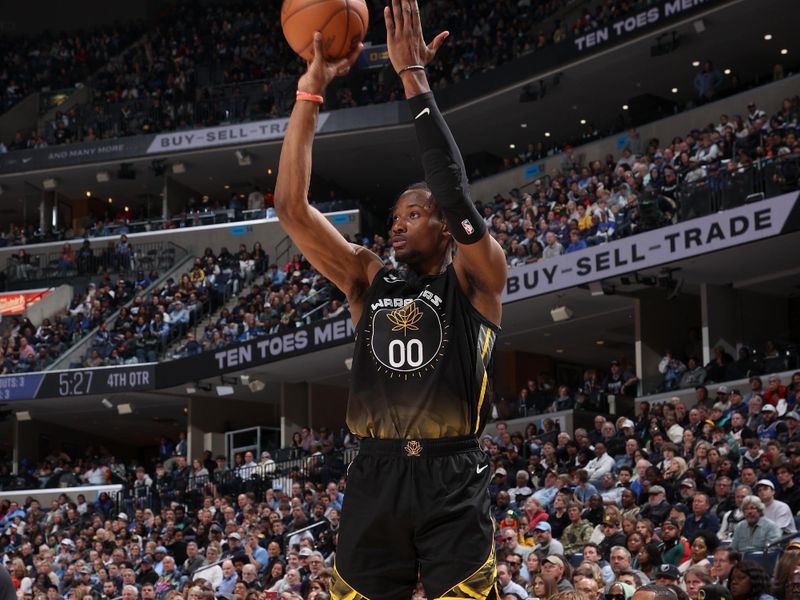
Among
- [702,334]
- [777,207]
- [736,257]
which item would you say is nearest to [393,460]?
[777,207]

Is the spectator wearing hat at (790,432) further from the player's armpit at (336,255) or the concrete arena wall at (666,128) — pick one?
the concrete arena wall at (666,128)

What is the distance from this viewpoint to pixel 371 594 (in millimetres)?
3582

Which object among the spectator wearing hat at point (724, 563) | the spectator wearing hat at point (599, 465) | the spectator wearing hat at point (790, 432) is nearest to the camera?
the spectator wearing hat at point (724, 563)

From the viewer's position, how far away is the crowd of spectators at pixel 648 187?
17.9 metres

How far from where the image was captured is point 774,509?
436 inches

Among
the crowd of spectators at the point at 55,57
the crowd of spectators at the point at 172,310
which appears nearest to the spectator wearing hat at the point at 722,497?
the crowd of spectators at the point at 172,310

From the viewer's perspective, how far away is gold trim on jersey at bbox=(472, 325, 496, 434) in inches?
147

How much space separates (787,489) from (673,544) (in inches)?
56.8

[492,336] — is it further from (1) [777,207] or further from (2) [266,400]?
(2) [266,400]

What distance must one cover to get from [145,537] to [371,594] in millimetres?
18585

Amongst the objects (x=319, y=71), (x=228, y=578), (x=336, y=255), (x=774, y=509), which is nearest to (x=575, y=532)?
(x=774, y=509)

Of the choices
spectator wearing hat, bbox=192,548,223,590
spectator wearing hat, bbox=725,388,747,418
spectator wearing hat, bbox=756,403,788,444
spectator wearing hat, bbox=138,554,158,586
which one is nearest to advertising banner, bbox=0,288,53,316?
spectator wearing hat, bbox=138,554,158,586

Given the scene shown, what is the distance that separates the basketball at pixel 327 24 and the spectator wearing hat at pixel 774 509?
26.8 feet

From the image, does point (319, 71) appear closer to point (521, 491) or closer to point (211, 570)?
point (521, 491)
